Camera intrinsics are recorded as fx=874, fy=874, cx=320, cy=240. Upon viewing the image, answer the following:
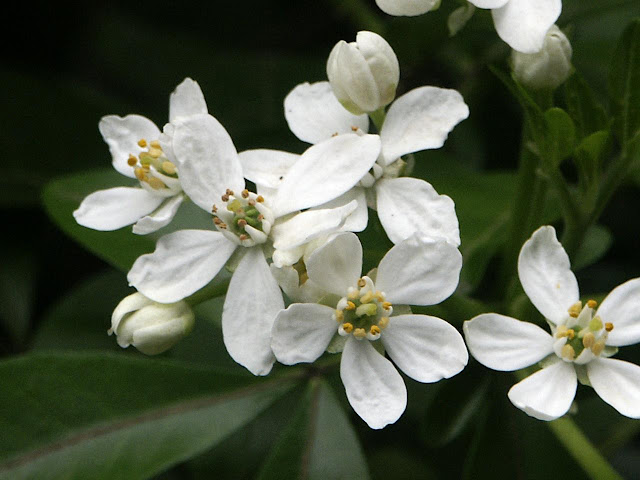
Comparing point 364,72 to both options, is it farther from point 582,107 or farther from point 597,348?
point 597,348

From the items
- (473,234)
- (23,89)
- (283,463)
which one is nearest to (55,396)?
(283,463)

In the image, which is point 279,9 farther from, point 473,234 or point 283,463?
point 283,463

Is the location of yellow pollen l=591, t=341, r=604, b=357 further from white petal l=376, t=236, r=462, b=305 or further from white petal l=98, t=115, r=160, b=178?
white petal l=98, t=115, r=160, b=178

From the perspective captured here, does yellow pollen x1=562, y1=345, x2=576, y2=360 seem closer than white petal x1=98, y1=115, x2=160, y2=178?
Yes

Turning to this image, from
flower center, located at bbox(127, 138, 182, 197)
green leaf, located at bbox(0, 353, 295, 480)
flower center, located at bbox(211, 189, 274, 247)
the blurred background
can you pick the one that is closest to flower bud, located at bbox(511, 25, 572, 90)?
the blurred background

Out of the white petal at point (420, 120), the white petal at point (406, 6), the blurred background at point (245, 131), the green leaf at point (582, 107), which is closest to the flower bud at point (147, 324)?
the blurred background at point (245, 131)

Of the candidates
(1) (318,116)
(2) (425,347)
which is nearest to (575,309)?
(2) (425,347)
